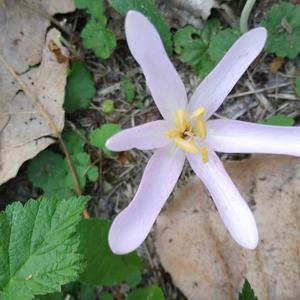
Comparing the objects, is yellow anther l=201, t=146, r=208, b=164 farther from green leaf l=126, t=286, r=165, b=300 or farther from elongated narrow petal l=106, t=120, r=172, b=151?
green leaf l=126, t=286, r=165, b=300

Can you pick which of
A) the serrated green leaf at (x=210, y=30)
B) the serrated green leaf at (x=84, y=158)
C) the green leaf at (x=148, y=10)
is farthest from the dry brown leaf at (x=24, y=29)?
the serrated green leaf at (x=210, y=30)

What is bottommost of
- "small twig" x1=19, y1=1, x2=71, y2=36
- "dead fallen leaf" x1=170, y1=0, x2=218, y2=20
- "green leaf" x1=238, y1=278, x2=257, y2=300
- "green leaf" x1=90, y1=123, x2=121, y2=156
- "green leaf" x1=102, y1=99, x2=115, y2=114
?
"green leaf" x1=238, y1=278, x2=257, y2=300

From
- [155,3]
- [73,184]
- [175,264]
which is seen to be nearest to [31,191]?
[73,184]

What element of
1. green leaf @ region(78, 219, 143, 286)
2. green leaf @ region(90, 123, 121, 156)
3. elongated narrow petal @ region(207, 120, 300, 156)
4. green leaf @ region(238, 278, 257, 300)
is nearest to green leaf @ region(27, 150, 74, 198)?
green leaf @ region(90, 123, 121, 156)

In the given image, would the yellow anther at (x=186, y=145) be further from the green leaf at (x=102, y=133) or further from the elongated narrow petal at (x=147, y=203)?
the green leaf at (x=102, y=133)

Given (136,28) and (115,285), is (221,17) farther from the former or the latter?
(115,285)
